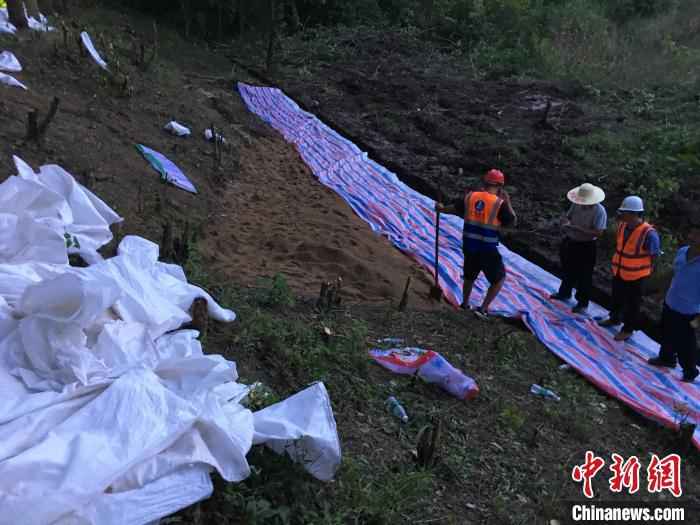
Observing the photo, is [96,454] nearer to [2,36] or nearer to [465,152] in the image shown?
[2,36]

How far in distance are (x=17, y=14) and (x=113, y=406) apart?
789 centimetres

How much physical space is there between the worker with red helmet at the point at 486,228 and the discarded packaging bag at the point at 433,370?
5.23ft

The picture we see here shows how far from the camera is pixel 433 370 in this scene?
426 cm

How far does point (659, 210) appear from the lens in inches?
327

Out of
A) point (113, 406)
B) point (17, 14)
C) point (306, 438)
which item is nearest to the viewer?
point (113, 406)

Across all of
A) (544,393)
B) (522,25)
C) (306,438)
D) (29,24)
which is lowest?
(544,393)

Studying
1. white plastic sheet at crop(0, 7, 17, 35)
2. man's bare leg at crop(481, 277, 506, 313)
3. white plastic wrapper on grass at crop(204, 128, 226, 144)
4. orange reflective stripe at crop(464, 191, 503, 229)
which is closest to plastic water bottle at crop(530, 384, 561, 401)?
man's bare leg at crop(481, 277, 506, 313)

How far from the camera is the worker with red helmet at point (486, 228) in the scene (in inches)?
222

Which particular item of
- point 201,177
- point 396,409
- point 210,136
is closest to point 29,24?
point 210,136

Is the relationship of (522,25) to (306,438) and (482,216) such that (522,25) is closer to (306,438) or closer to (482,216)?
(482,216)

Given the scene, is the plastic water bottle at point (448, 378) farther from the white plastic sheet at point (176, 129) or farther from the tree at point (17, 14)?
the tree at point (17, 14)

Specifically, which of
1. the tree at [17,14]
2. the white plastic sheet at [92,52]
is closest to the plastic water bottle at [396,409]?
the white plastic sheet at [92,52]

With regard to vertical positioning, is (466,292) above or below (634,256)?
below

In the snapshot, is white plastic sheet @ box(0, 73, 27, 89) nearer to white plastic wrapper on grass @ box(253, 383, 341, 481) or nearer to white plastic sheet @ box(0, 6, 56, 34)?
white plastic sheet @ box(0, 6, 56, 34)
